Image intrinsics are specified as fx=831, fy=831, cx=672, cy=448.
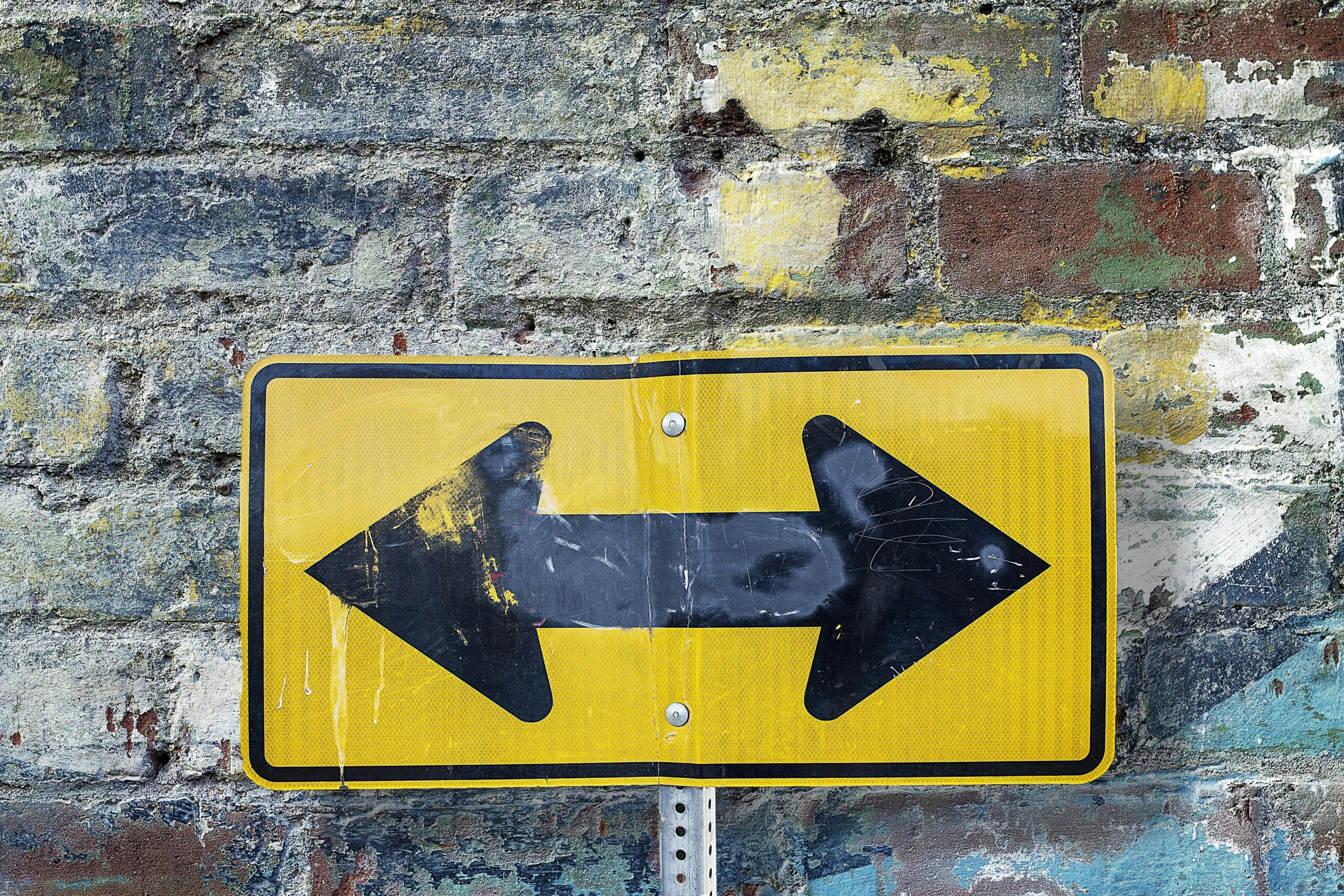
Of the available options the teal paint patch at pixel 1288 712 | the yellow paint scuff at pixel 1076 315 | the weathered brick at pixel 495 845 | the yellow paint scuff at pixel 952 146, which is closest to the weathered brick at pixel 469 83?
the yellow paint scuff at pixel 952 146

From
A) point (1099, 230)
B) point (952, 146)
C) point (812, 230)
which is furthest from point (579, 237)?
point (1099, 230)

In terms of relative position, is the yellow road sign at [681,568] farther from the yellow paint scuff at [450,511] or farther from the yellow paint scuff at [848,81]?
the yellow paint scuff at [848,81]

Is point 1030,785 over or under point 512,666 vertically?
under

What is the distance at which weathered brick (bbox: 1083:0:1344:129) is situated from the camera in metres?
0.63

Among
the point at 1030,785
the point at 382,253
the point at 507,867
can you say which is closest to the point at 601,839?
the point at 507,867

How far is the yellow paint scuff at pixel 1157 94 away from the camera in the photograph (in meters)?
0.63

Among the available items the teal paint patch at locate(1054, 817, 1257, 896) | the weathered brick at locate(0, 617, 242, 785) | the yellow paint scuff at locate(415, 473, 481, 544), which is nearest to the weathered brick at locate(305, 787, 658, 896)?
the weathered brick at locate(0, 617, 242, 785)

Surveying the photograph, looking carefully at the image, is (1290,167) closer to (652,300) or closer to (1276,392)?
(1276,392)

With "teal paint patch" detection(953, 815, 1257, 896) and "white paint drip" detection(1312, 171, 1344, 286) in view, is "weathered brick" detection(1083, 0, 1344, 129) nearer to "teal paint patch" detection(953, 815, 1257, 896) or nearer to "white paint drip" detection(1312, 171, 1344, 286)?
"white paint drip" detection(1312, 171, 1344, 286)

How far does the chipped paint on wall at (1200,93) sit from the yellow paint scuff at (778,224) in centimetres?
22

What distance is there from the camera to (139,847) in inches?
25.6

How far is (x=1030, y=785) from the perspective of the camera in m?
0.65

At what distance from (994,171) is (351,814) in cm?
71

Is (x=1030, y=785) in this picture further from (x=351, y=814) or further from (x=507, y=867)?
(x=351, y=814)
